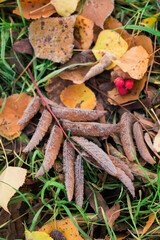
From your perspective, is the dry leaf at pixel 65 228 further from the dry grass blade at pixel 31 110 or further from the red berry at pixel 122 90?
the red berry at pixel 122 90

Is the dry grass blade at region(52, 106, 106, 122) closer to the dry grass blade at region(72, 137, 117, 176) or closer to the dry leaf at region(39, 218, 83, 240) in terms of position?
the dry grass blade at region(72, 137, 117, 176)

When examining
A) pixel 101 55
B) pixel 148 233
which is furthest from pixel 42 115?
pixel 148 233

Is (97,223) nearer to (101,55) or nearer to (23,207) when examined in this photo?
(23,207)

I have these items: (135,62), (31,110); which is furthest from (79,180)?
(135,62)

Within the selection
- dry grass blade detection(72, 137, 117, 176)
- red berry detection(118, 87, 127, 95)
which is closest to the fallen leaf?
red berry detection(118, 87, 127, 95)

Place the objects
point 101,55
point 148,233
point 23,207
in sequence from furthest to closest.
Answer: point 101,55 < point 23,207 < point 148,233

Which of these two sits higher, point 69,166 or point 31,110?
point 31,110

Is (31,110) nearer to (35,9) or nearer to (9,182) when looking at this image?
(9,182)
